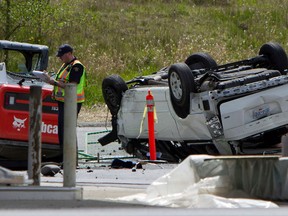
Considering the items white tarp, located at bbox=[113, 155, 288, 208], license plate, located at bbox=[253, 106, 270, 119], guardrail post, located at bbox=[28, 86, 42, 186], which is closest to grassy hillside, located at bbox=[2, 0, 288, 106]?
license plate, located at bbox=[253, 106, 270, 119]

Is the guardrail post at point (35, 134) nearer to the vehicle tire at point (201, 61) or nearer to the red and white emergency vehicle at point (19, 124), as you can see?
the red and white emergency vehicle at point (19, 124)

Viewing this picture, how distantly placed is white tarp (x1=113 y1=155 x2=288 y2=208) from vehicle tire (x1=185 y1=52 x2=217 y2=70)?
5752 mm

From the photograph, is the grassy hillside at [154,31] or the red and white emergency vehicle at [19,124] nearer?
the red and white emergency vehicle at [19,124]

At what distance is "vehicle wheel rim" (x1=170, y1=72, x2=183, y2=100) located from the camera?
12.5 m

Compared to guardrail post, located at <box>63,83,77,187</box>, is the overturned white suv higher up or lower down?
higher up

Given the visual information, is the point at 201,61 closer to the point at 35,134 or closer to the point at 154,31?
the point at 35,134

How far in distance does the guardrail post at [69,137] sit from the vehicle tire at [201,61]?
20.5ft

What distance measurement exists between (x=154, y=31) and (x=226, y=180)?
1093 inches

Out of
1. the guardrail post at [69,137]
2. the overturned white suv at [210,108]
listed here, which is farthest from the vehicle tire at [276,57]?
the guardrail post at [69,137]

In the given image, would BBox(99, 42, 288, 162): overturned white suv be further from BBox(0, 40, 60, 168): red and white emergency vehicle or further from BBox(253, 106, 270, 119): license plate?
BBox(0, 40, 60, 168): red and white emergency vehicle

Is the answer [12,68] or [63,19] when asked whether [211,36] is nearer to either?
[63,19]

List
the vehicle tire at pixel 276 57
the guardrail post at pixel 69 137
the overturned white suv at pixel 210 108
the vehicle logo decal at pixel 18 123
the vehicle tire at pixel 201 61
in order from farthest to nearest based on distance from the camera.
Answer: the vehicle tire at pixel 201 61 < the vehicle tire at pixel 276 57 < the vehicle logo decal at pixel 18 123 < the overturned white suv at pixel 210 108 < the guardrail post at pixel 69 137

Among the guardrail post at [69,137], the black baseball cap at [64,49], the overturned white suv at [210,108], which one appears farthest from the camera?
the black baseball cap at [64,49]

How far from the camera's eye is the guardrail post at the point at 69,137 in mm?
7715
